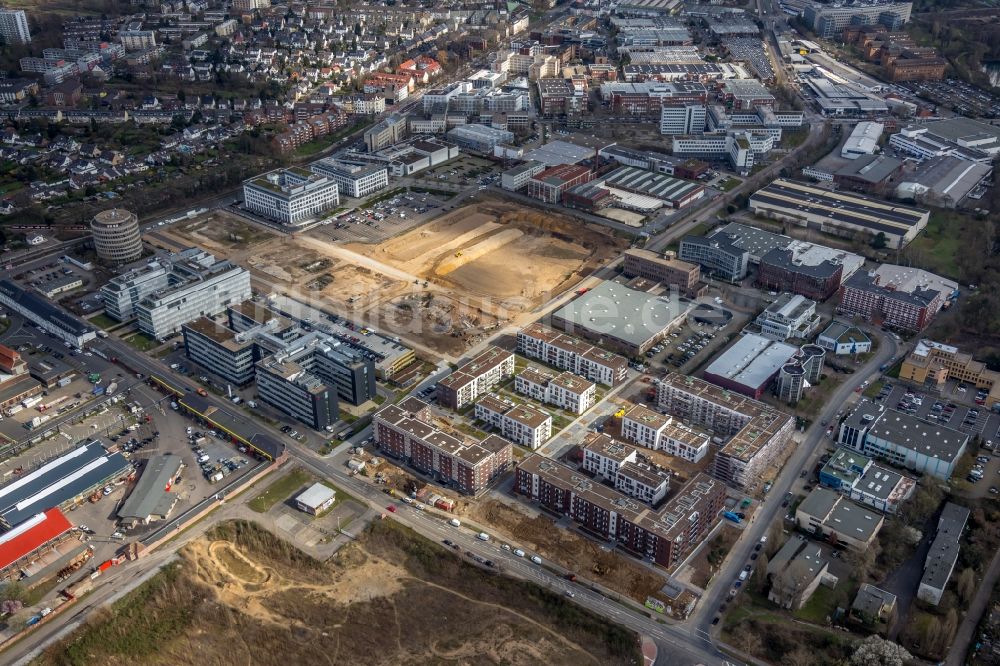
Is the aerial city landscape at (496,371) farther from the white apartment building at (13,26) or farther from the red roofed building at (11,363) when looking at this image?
the white apartment building at (13,26)

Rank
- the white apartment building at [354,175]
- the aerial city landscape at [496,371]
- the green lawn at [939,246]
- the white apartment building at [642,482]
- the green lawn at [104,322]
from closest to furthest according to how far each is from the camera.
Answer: the aerial city landscape at [496,371]
the white apartment building at [642,482]
the green lawn at [104,322]
the green lawn at [939,246]
the white apartment building at [354,175]

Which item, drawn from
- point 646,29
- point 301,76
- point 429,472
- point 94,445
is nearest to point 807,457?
point 429,472

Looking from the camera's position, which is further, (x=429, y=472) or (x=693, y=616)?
(x=429, y=472)

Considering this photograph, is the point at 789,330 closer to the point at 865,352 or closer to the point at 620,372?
the point at 865,352

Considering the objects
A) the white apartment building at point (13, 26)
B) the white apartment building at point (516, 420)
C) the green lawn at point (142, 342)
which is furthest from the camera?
the white apartment building at point (13, 26)

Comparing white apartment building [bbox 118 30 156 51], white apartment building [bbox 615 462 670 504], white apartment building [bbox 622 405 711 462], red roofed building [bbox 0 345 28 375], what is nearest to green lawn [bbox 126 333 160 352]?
red roofed building [bbox 0 345 28 375]

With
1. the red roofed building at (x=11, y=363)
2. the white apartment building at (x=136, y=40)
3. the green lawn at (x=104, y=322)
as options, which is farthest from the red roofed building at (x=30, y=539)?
the white apartment building at (x=136, y=40)
